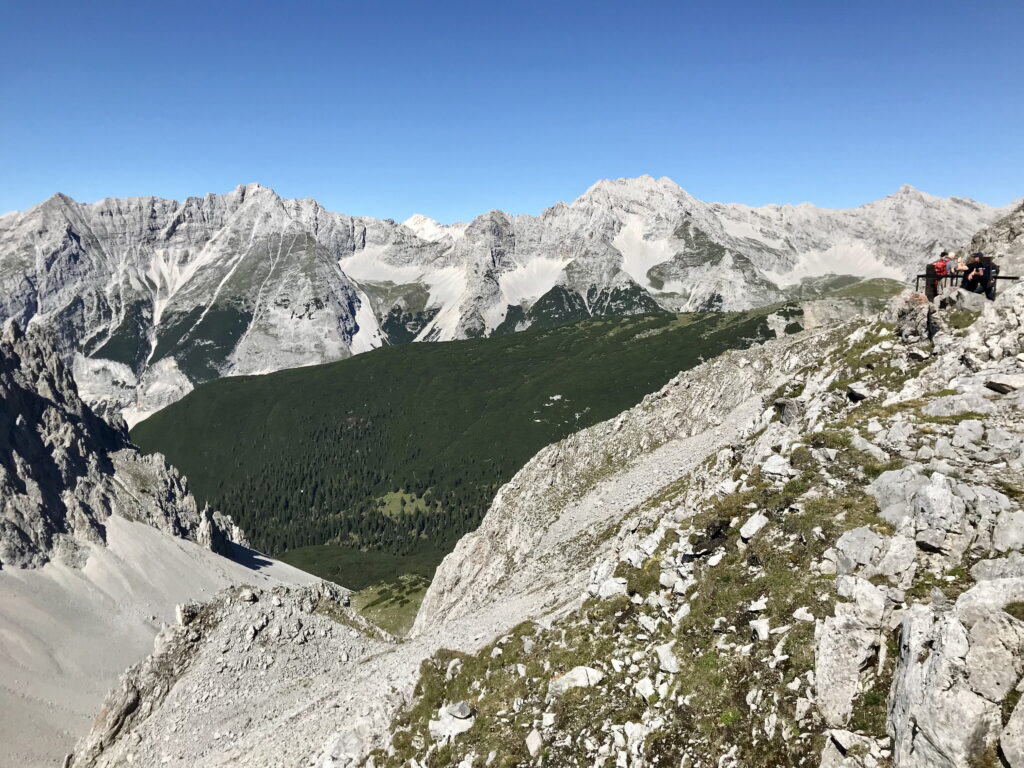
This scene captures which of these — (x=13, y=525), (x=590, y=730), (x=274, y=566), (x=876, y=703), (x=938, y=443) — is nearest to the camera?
(x=876, y=703)

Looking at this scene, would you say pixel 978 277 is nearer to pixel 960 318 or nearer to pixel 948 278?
pixel 948 278

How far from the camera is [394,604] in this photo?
149m

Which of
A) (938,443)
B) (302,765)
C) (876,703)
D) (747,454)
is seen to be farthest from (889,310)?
(302,765)

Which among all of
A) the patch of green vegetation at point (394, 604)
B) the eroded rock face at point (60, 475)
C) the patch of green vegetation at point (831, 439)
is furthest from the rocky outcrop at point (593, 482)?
the eroded rock face at point (60, 475)

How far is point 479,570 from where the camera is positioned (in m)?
82.3

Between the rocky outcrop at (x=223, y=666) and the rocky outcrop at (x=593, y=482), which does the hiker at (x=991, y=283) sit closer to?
the rocky outcrop at (x=593, y=482)

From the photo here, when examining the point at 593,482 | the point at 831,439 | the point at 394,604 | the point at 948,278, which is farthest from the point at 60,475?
the point at 948,278

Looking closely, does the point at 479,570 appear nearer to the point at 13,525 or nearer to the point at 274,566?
the point at 13,525

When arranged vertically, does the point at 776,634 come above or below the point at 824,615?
below

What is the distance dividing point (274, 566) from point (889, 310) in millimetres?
172578

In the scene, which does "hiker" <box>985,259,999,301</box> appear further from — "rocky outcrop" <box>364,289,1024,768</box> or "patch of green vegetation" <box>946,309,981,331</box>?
"rocky outcrop" <box>364,289,1024,768</box>

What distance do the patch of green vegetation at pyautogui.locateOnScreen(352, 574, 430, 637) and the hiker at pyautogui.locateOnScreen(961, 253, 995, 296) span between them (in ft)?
328

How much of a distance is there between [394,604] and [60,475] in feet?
261

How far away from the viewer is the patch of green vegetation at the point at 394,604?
425 feet
